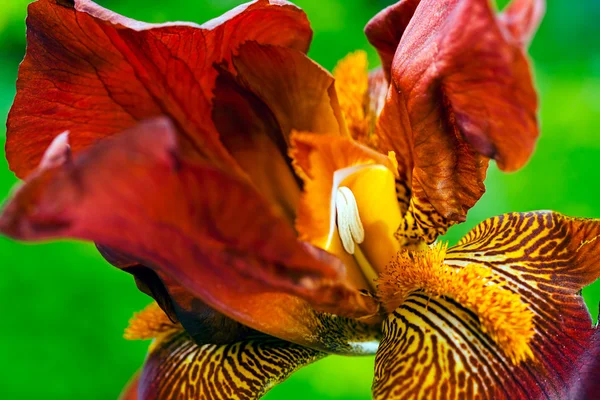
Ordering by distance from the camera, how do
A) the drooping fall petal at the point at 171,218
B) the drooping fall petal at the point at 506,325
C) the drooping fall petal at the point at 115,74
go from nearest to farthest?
1. the drooping fall petal at the point at 171,218
2. the drooping fall petal at the point at 506,325
3. the drooping fall petal at the point at 115,74

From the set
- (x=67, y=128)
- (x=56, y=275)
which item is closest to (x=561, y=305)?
(x=67, y=128)

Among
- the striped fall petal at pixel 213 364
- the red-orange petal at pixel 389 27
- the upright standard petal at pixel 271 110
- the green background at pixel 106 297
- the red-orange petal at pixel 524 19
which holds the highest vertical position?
the red-orange petal at pixel 524 19

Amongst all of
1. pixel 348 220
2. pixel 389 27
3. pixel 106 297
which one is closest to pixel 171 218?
pixel 348 220

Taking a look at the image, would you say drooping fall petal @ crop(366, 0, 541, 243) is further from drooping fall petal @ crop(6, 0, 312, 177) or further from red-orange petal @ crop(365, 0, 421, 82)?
drooping fall petal @ crop(6, 0, 312, 177)

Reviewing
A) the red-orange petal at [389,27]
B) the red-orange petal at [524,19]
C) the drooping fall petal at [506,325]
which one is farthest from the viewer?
the red-orange petal at [389,27]

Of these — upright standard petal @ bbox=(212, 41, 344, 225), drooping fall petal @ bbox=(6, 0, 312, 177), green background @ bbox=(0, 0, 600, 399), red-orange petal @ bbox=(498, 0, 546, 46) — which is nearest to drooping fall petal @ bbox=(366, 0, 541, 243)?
red-orange petal @ bbox=(498, 0, 546, 46)

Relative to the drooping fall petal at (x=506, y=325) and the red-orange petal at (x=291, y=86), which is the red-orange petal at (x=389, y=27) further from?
the drooping fall petal at (x=506, y=325)

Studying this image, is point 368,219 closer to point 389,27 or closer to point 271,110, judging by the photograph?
point 271,110

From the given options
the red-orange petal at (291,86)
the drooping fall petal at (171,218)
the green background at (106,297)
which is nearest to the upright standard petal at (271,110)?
the red-orange petal at (291,86)
